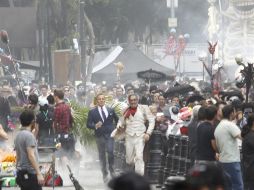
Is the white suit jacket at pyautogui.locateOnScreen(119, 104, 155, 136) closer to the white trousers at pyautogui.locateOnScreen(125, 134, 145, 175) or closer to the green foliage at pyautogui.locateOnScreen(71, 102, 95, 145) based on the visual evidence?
the white trousers at pyautogui.locateOnScreen(125, 134, 145, 175)

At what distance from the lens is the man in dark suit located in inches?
771

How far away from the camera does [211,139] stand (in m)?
14.3

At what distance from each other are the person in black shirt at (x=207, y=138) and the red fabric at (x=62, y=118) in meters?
5.61

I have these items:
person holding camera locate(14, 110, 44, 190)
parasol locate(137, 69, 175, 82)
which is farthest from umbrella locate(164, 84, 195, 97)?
person holding camera locate(14, 110, 44, 190)

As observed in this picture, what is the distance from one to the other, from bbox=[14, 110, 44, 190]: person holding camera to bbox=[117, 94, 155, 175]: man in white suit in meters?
5.60

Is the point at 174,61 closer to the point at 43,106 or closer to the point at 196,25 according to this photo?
the point at 196,25

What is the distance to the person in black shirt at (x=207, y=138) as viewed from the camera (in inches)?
562

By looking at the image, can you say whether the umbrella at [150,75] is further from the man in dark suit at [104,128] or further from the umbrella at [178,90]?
the man in dark suit at [104,128]

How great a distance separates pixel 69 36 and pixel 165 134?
4026 cm

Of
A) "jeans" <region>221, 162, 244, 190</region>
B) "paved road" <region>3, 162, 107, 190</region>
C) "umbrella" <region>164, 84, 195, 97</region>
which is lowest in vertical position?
"paved road" <region>3, 162, 107, 190</region>

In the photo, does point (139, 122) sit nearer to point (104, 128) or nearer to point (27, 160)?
point (104, 128)

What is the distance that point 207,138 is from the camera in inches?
563

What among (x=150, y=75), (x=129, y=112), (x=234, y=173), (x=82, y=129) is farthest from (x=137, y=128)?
(x=150, y=75)

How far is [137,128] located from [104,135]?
1.25 metres
